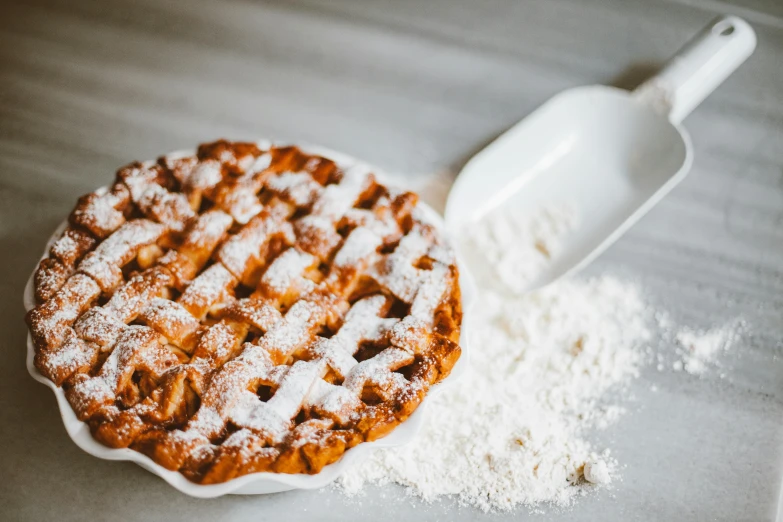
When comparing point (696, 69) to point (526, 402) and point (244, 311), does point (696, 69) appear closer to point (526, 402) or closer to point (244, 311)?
point (526, 402)

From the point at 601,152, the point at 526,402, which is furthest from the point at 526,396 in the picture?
the point at 601,152

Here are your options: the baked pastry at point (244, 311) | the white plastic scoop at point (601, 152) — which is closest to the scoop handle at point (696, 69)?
the white plastic scoop at point (601, 152)

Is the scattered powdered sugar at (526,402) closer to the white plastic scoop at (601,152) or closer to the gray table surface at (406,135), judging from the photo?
the gray table surface at (406,135)

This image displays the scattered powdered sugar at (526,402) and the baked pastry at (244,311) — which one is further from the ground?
the baked pastry at (244,311)

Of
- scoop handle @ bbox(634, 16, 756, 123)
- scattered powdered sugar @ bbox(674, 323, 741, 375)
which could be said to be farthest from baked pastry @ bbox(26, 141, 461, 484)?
scoop handle @ bbox(634, 16, 756, 123)

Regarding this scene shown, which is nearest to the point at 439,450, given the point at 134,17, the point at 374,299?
the point at 374,299

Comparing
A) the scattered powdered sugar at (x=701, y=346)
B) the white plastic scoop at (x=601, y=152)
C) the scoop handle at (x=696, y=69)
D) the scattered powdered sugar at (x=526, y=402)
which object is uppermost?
the scoop handle at (x=696, y=69)
